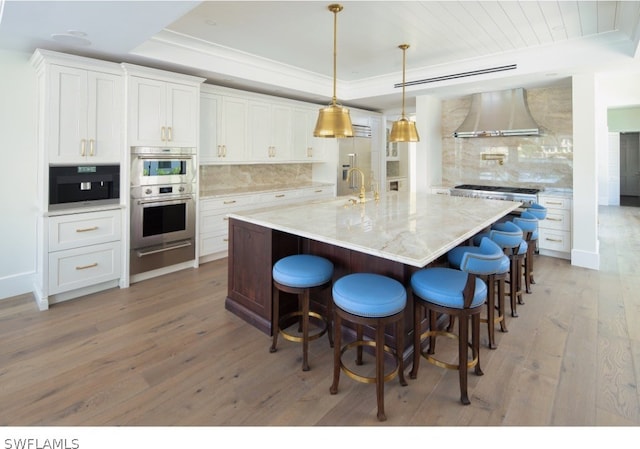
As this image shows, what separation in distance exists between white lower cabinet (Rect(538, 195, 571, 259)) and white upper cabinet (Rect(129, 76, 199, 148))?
4.60 metres

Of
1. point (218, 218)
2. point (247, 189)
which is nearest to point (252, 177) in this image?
point (247, 189)

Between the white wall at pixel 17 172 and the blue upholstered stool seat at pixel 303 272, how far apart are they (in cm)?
290

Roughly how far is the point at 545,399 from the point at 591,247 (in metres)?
3.35

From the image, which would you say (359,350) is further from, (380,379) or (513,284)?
(513,284)

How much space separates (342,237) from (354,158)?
4.69 m

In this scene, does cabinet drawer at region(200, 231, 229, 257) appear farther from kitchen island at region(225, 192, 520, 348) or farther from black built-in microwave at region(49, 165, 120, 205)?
→ kitchen island at region(225, 192, 520, 348)

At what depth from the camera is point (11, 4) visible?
2.41m

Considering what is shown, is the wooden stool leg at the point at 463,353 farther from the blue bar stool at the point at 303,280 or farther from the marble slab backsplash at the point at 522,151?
the marble slab backsplash at the point at 522,151

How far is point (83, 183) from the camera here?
3.52 m

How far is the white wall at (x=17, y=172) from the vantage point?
11.1 feet

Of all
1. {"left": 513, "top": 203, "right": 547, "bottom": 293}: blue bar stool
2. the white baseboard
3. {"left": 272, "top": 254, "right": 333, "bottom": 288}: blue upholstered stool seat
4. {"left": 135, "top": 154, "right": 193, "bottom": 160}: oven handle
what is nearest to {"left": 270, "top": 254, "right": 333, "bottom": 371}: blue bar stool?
{"left": 272, "top": 254, "right": 333, "bottom": 288}: blue upholstered stool seat

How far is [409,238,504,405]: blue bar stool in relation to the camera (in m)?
1.85
